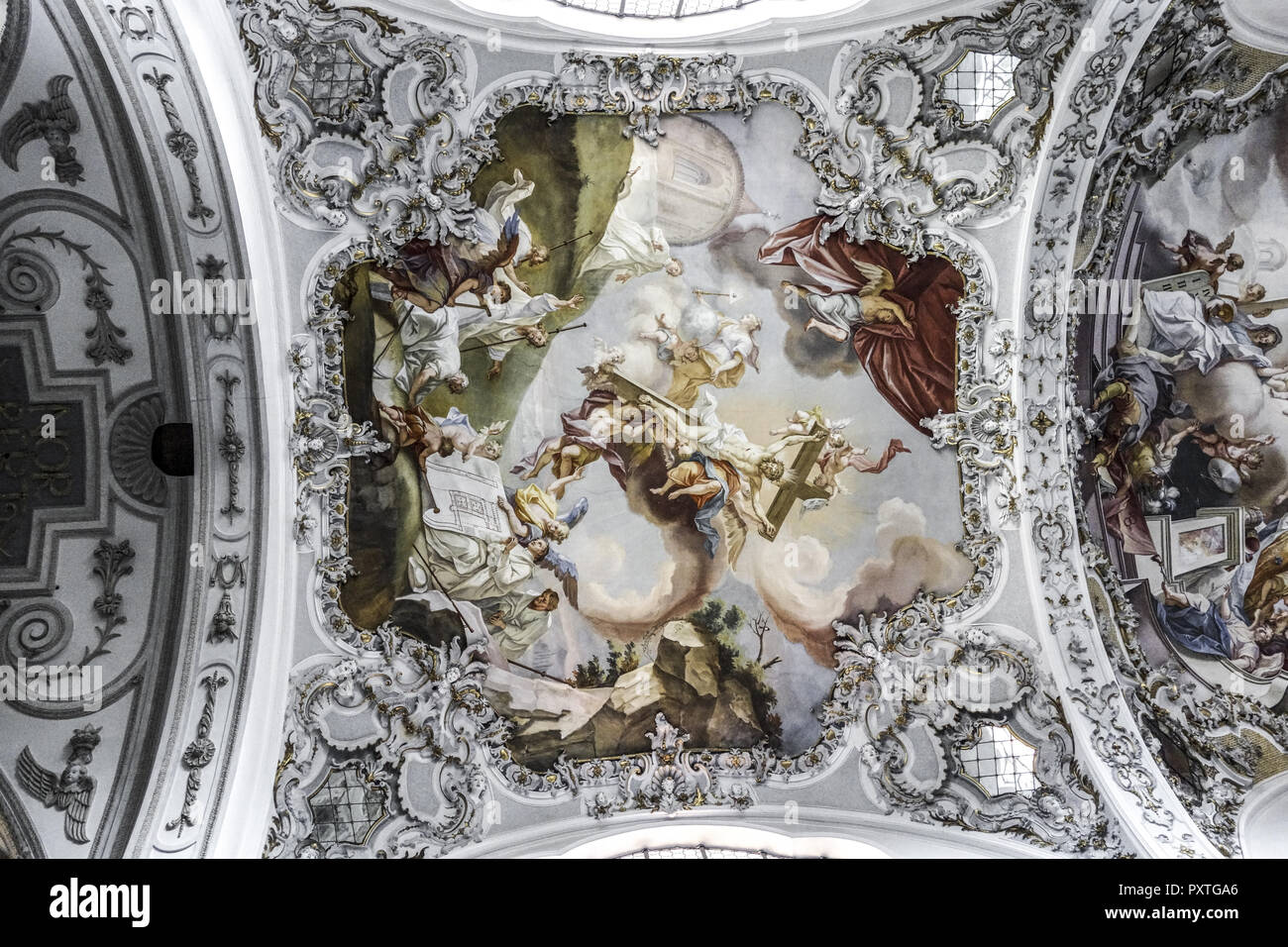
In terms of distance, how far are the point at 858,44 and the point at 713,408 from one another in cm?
460

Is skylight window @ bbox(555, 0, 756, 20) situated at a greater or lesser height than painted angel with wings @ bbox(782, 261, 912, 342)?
greater

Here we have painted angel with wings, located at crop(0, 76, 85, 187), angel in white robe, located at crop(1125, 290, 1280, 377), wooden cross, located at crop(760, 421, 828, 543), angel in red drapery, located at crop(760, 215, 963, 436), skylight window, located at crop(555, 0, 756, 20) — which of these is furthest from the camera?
wooden cross, located at crop(760, 421, 828, 543)

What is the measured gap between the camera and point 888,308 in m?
11.8

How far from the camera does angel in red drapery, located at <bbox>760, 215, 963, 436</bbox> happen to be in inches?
462

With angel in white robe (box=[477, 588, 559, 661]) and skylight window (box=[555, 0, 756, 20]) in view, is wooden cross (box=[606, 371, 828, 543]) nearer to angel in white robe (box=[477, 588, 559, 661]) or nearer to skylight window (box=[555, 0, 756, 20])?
angel in white robe (box=[477, 588, 559, 661])

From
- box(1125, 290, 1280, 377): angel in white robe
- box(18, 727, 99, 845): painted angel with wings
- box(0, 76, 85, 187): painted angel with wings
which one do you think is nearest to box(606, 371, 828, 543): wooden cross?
box(1125, 290, 1280, 377): angel in white robe

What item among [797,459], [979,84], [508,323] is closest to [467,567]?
[508,323]

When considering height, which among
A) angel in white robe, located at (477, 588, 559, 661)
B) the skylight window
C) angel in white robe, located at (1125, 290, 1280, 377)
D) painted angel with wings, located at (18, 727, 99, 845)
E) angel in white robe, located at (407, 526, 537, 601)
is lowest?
painted angel with wings, located at (18, 727, 99, 845)

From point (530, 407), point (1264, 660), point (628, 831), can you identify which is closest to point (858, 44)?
point (530, 407)

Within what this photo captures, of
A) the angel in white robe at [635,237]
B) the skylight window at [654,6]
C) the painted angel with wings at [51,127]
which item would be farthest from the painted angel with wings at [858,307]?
the painted angel with wings at [51,127]

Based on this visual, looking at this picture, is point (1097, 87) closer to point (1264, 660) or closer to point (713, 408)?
point (713, 408)

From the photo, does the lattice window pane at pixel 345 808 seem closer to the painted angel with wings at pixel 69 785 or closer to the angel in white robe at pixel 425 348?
the painted angel with wings at pixel 69 785

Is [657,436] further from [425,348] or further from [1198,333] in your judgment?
[1198,333]

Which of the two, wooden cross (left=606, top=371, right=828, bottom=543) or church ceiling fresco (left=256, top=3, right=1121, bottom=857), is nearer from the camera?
church ceiling fresco (left=256, top=3, right=1121, bottom=857)
